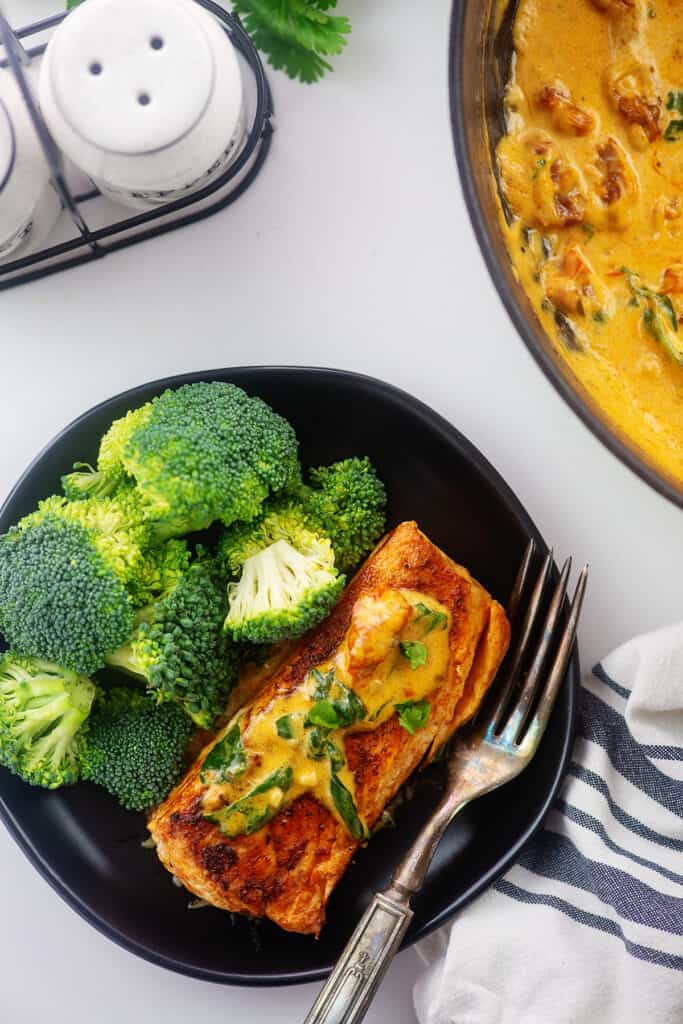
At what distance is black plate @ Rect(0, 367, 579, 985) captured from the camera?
1814 millimetres

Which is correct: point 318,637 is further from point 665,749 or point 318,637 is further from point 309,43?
point 309,43

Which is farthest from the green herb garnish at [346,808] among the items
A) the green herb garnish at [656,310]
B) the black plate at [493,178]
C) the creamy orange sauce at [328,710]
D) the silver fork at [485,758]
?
the green herb garnish at [656,310]

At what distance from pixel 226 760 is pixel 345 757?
220 mm

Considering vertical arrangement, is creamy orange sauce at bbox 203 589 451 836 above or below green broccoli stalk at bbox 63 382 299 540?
below

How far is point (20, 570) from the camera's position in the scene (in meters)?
1.72

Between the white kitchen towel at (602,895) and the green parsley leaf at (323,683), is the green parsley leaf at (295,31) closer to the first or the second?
the green parsley leaf at (323,683)

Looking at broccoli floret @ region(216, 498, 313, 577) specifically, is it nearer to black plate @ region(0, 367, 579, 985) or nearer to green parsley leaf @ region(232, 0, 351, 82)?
black plate @ region(0, 367, 579, 985)

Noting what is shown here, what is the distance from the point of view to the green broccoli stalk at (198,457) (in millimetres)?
1705

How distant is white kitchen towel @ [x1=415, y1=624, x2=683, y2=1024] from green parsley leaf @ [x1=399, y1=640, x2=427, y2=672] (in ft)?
1.36

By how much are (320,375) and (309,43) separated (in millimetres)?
658

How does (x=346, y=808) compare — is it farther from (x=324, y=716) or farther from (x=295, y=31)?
(x=295, y=31)

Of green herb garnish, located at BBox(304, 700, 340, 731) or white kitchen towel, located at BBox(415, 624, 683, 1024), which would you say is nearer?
green herb garnish, located at BBox(304, 700, 340, 731)

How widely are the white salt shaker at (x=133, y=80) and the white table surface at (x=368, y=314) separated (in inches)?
14.7

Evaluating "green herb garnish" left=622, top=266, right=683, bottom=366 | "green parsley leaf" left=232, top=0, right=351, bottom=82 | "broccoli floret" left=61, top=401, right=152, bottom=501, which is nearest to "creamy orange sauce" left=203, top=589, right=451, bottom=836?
"broccoli floret" left=61, top=401, right=152, bottom=501
